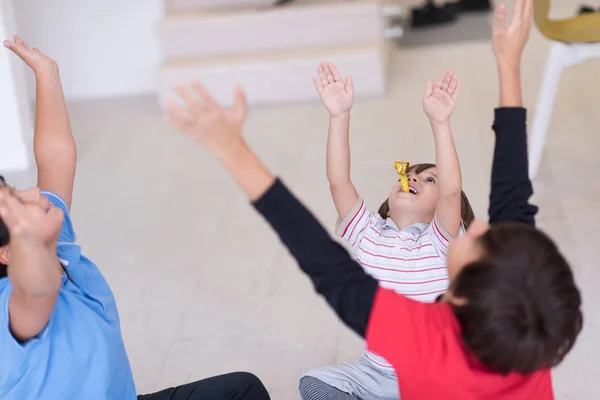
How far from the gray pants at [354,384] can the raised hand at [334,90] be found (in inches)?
17.9

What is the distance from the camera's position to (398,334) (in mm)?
828

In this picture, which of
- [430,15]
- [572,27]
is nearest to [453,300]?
[572,27]

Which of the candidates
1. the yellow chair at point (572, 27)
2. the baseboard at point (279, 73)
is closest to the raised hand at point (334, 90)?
the yellow chair at point (572, 27)

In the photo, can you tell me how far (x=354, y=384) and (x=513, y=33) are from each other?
0.62 metres

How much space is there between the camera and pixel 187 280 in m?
1.90

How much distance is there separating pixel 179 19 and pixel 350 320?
8.57 feet

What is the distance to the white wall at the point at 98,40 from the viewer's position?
10.8 ft

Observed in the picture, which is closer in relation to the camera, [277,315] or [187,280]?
[277,315]

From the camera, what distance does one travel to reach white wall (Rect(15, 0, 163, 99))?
10.8 ft

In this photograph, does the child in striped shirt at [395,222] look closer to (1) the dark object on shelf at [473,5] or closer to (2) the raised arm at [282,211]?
(2) the raised arm at [282,211]

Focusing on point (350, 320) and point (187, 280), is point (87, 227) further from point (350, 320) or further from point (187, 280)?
point (350, 320)

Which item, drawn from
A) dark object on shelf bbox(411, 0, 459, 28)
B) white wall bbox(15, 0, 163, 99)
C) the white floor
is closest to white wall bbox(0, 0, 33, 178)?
the white floor

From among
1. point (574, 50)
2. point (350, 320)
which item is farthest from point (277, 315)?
point (574, 50)

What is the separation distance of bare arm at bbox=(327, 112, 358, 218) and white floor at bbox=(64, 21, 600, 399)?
45cm
